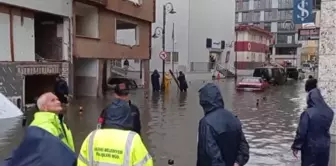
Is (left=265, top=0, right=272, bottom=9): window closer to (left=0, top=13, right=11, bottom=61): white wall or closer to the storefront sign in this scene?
the storefront sign

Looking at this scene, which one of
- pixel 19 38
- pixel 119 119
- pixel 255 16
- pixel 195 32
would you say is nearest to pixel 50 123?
pixel 119 119

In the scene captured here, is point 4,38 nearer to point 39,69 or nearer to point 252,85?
point 39,69

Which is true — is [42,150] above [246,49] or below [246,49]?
below

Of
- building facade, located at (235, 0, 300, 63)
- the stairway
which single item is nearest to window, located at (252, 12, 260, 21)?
building facade, located at (235, 0, 300, 63)

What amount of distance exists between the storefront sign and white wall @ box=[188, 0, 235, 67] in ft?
96.6

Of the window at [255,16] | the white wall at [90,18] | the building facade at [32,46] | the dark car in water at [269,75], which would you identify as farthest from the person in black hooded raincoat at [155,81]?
the window at [255,16]

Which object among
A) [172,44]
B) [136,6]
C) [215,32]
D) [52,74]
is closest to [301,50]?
[215,32]

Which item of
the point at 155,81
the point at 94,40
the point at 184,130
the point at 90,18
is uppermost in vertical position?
the point at 90,18

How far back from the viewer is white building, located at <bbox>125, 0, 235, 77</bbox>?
46969mm

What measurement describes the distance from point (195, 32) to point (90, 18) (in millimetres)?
27477

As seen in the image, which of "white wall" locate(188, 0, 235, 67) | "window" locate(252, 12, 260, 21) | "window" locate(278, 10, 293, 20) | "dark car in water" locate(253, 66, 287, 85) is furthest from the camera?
"window" locate(252, 12, 260, 21)

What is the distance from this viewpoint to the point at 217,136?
433 cm

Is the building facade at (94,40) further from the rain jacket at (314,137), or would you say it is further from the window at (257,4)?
the window at (257,4)

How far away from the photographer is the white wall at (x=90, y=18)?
26.3m
